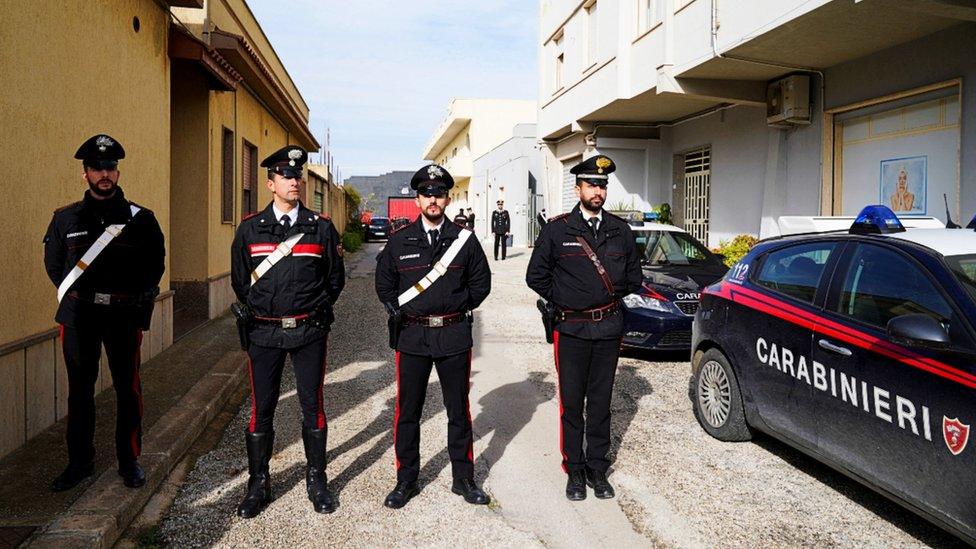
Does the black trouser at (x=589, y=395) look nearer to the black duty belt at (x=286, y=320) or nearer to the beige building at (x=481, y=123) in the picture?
the black duty belt at (x=286, y=320)

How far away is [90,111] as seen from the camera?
20.3 ft

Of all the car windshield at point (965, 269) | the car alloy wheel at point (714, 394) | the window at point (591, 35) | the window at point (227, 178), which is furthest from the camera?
the window at point (591, 35)

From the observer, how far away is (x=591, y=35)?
58.5 ft

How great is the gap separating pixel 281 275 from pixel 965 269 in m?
3.59

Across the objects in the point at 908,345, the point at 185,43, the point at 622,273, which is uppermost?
the point at 185,43

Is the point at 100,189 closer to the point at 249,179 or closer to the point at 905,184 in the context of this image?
the point at 249,179

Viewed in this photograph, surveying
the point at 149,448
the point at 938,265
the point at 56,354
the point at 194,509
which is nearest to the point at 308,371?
the point at 194,509

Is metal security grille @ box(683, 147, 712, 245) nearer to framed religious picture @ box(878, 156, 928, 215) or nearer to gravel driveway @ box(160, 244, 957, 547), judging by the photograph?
framed religious picture @ box(878, 156, 928, 215)

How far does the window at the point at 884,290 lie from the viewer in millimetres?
3643

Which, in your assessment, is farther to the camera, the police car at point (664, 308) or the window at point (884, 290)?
the police car at point (664, 308)

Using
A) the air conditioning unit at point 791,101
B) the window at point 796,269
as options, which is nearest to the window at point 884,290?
the window at point 796,269

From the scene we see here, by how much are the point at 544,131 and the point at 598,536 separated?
19.0 metres

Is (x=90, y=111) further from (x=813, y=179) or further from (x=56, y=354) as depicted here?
(x=813, y=179)

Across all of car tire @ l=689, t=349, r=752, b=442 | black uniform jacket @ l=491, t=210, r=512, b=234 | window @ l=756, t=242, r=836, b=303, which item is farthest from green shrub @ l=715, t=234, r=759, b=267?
A: black uniform jacket @ l=491, t=210, r=512, b=234
